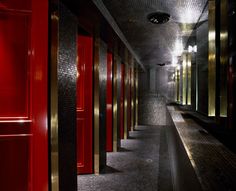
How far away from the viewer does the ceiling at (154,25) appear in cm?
380

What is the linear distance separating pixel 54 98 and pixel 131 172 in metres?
2.68

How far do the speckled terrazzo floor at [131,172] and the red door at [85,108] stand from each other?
0.33m

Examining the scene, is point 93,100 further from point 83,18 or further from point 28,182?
point 28,182

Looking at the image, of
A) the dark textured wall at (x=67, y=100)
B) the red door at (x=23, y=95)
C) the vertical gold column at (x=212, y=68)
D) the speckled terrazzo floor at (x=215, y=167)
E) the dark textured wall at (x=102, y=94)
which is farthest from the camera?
the dark textured wall at (x=102, y=94)

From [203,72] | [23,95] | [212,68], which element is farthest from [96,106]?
[203,72]

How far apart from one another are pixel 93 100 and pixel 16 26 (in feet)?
6.96

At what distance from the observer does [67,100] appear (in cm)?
288

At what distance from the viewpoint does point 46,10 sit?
7.90 ft

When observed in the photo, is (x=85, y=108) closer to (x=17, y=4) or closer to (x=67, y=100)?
(x=67, y=100)

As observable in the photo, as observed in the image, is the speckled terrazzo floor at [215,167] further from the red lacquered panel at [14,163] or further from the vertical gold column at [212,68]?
the red lacquered panel at [14,163]

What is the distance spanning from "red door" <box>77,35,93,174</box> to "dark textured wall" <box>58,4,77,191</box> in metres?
1.21

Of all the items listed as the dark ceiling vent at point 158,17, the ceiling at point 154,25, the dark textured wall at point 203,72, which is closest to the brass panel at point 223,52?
the ceiling at point 154,25

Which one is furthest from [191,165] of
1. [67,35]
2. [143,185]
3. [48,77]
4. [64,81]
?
[143,185]

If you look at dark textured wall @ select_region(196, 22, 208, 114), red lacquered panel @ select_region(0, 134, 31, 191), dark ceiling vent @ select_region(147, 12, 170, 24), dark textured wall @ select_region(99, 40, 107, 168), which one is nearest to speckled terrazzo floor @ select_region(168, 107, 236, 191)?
red lacquered panel @ select_region(0, 134, 31, 191)
